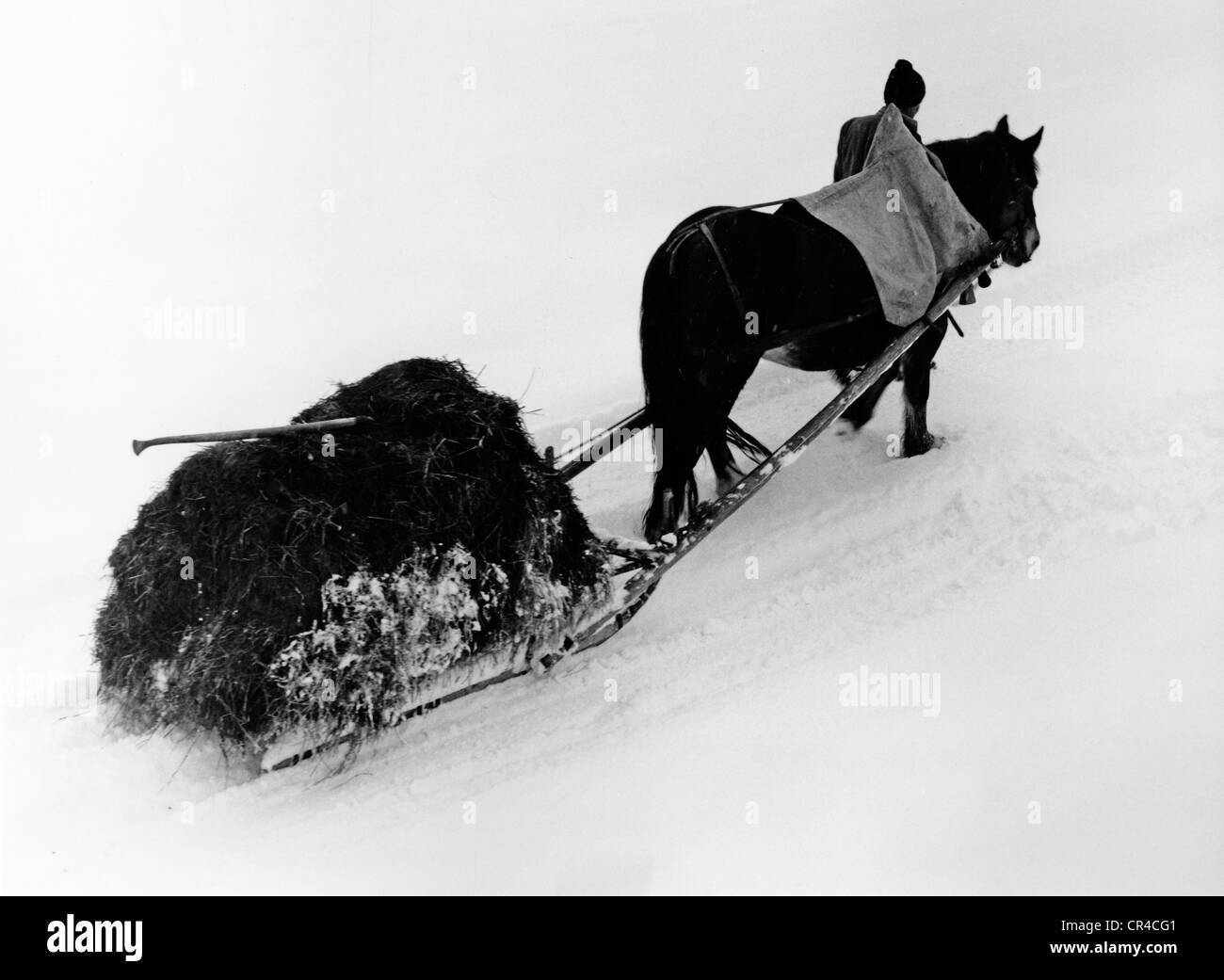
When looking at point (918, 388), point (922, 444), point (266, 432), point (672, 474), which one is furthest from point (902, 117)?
point (266, 432)

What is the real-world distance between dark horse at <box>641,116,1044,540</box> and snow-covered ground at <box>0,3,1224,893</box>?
576 millimetres

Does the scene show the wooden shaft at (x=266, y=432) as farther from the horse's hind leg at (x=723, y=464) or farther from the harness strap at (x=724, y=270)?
the horse's hind leg at (x=723, y=464)

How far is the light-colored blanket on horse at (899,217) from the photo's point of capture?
4.51 meters

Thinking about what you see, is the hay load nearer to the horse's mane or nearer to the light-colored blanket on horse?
the light-colored blanket on horse

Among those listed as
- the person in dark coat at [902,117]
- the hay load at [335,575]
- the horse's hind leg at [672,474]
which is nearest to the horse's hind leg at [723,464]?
the horse's hind leg at [672,474]

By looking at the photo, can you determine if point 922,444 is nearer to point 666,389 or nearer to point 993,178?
point 993,178

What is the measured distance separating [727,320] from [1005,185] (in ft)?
6.33

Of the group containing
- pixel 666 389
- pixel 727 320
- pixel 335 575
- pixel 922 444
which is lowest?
pixel 335 575

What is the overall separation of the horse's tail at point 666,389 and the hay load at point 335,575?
935 millimetres

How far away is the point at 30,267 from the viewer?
7.64 meters

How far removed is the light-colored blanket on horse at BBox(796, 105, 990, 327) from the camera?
4512mm

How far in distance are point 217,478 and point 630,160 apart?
7.36 metres

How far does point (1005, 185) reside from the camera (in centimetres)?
505

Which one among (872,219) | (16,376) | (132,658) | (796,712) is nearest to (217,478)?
(132,658)
